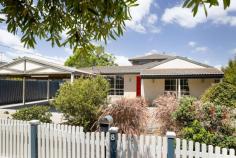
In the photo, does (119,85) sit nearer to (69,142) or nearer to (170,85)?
(170,85)

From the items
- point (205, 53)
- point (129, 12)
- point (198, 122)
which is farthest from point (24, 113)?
point (205, 53)

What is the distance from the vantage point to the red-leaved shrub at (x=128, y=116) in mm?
8281

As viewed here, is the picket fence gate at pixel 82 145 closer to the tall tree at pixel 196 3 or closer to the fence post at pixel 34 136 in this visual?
the fence post at pixel 34 136

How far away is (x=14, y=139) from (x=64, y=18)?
16.7 ft

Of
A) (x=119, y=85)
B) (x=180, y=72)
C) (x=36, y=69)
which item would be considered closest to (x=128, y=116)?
(x=36, y=69)

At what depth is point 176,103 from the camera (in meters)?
8.73

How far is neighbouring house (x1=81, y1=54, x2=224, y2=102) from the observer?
2411 centimetres

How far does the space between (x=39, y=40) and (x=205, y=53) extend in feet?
110

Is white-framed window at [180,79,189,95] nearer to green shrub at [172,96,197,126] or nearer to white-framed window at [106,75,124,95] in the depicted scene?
white-framed window at [106,75,124,95]

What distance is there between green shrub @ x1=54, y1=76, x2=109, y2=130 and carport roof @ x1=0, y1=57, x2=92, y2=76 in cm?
816

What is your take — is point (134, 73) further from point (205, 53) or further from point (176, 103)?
point (176, 103)

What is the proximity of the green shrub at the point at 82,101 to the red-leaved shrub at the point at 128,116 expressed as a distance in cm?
114

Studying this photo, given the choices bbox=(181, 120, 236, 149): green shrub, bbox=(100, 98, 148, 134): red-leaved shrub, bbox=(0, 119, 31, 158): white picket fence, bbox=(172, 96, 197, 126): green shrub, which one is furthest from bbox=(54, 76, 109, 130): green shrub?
bbox=(181, 120, 236, 149): green shrub

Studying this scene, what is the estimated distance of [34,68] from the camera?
1977cm
